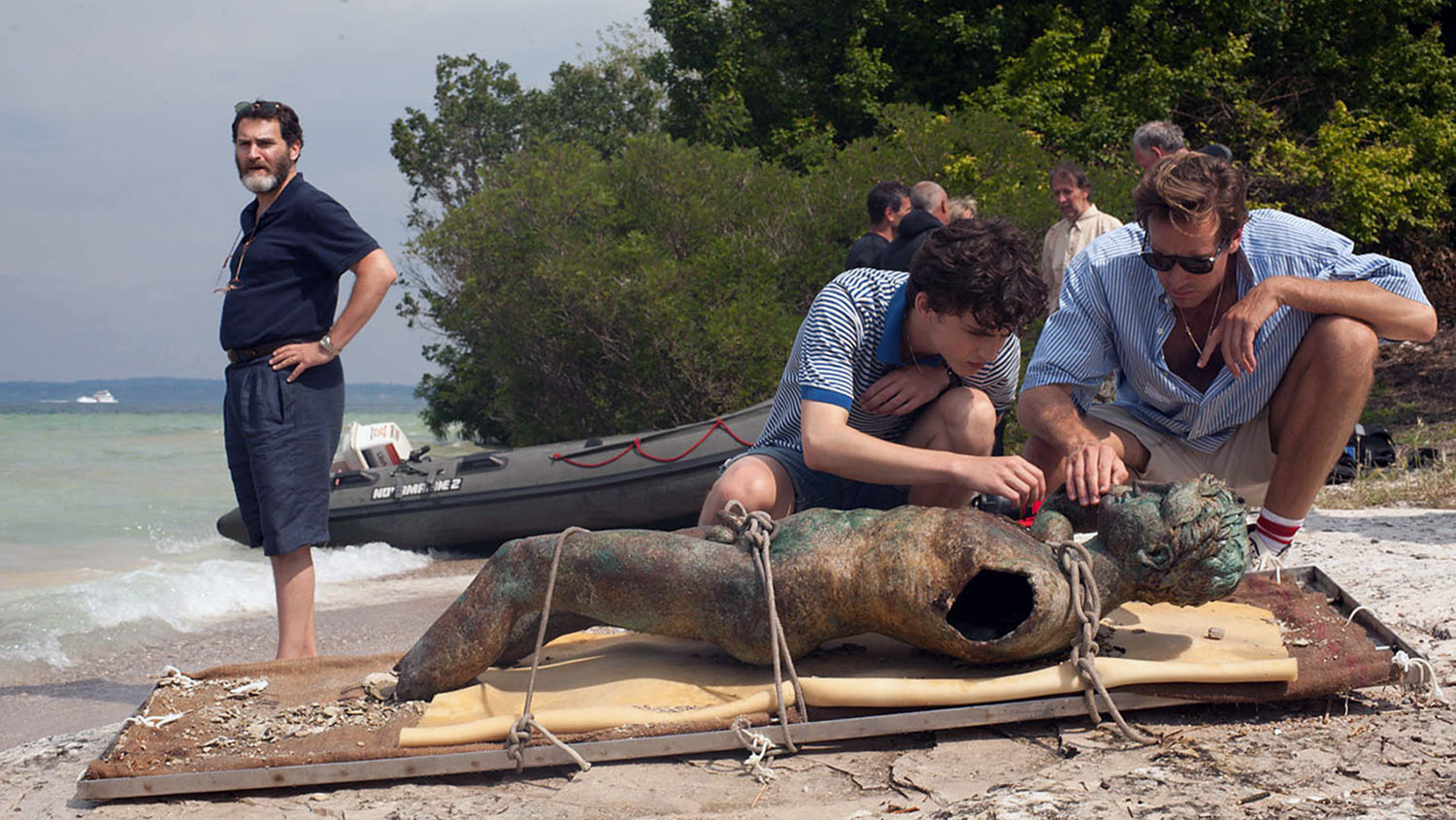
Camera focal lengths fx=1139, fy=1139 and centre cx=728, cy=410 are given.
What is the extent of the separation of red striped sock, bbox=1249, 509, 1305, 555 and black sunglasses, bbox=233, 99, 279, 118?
323cm

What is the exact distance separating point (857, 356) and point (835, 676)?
0.93 m

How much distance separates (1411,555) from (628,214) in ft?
31.3

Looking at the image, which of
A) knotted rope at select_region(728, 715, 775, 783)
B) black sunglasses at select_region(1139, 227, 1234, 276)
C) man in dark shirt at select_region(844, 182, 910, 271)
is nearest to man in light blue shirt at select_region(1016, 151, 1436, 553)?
black sunglasses at select_region(1139, 227, 1234, 276)

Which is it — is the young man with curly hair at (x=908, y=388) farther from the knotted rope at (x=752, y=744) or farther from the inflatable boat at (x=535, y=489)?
the inflatable boat at (x=535, y=489)

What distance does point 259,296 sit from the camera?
352cm

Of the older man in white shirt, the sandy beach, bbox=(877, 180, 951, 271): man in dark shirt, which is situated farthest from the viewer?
the older man in white shirt

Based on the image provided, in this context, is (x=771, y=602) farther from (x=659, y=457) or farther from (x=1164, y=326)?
(x=659, y=457)

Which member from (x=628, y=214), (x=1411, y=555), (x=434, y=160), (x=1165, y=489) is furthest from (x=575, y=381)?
(x=434, y=160)

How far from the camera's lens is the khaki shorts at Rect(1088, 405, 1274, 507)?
3.23 metres

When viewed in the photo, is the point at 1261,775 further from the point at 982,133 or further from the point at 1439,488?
the point at 982,133

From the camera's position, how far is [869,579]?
246cm

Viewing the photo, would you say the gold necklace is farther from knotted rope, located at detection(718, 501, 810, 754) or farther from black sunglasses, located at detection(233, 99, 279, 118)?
black sunglasses, located at detection(233, 99, 279, 118)

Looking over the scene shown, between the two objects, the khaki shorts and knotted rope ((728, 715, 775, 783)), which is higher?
the khaki shorts

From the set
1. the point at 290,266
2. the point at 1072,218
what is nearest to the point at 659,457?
the point at 1072,218
